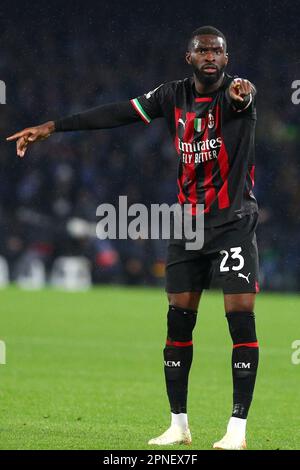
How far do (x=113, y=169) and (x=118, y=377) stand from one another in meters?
13.7

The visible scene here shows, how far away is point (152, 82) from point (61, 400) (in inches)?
657

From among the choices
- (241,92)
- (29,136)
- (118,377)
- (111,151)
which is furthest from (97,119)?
(111,151)

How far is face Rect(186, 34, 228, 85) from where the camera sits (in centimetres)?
577

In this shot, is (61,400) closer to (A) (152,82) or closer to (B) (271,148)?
(B) (271,148)

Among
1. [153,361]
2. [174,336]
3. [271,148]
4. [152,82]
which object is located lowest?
[153,361]

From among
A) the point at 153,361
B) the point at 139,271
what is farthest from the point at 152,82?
the point at 153,361

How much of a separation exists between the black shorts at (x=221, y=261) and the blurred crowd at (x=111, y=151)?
14.3m

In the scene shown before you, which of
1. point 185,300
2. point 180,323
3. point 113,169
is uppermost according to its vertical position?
point 113,169

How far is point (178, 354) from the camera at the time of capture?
605 cm

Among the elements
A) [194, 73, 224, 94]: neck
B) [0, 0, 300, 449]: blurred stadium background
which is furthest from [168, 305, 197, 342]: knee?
[0, 0, 300, 449]: blurred stadium background

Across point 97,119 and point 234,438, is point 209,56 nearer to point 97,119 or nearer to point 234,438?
point 97,119

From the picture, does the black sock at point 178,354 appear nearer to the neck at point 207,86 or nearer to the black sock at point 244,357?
the black sock at point 244,357

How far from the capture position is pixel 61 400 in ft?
25.9

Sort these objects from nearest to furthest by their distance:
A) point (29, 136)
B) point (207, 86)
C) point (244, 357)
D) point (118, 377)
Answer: point (244, 357)
point (207, 86)
point (29, 136)
point (118, 377)
